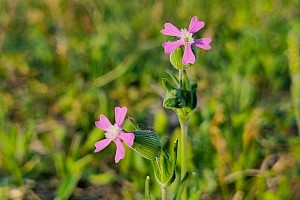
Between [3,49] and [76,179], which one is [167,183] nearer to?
[76,179]

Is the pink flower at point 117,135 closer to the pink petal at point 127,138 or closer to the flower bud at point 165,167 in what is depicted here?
the pink petal at point 127,138

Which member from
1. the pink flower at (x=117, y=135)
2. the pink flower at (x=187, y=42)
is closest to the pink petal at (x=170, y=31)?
the pink flower at (x=187, y=42)

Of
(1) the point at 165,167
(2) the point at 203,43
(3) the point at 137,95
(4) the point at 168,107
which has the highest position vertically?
(3) the point at 137,95

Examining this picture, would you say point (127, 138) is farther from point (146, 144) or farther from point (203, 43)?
point (203, 43)

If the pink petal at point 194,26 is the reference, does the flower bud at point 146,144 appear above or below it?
below

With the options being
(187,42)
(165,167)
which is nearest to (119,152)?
(165,167)

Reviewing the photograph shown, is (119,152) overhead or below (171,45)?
below

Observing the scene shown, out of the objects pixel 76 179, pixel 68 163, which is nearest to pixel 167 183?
pixel 76 179
